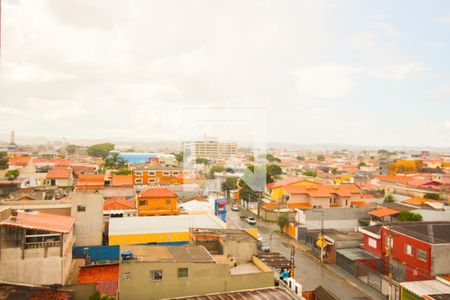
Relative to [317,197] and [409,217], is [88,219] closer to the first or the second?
[409,217]

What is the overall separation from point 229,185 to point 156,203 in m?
12.1

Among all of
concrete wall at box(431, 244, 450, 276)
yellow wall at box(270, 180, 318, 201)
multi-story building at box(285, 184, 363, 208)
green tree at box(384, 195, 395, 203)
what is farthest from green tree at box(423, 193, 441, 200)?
concrete wall at box(431, 244, 450, 276)

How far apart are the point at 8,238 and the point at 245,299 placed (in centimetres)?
554

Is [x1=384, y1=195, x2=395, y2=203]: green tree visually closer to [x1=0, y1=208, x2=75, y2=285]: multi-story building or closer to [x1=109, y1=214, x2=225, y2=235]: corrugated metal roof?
[x1=109, y1=214, x2=225, y2=235]: corrugated metal roof

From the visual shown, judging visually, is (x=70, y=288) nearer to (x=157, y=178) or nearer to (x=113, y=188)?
(x=113, y=188)

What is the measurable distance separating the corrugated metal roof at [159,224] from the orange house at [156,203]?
362 centimetres

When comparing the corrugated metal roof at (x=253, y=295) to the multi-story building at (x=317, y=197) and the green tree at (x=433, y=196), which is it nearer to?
the multi-story building at (x=317, y=197)

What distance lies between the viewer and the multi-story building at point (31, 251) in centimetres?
789

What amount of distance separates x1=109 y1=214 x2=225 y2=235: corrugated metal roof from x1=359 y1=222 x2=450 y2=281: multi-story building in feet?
20.0

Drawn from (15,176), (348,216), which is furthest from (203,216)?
(15,176)

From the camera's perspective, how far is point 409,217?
16359mm

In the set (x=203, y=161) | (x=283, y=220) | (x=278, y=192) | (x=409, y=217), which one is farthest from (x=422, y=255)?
(x=203, y=161)

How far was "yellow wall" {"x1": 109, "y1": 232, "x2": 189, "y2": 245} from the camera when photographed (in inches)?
491

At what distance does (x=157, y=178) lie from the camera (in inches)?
1164
